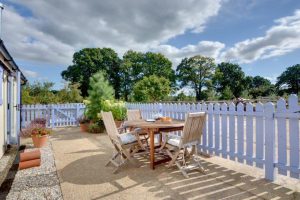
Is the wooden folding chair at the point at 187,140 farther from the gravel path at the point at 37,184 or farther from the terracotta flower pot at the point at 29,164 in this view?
the terracotta flower pot at the point at 29,164

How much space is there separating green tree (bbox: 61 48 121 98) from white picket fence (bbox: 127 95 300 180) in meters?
29.1

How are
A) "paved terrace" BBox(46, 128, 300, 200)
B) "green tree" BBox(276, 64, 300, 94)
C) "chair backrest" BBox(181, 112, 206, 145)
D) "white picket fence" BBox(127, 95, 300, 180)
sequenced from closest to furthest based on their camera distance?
1. "paved terrace" BBox(46, 128, 300, 200)
2. "white picket fence" BBox(127, 95, 300, 180)
3. "chair backrest" BBox(181, 112, 206, 145)
4. "green tree" BBox(276, 64, 300, 94)

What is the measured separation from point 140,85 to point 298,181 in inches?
799

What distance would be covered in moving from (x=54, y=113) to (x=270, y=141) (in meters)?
10.6

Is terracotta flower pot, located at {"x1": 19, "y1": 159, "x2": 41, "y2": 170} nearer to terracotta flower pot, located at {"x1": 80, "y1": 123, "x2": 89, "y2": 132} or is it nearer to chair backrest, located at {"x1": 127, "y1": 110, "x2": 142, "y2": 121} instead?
chair backrest, located at {"x1": 127, "y1": 110, "x2": 142, "y2": 121}

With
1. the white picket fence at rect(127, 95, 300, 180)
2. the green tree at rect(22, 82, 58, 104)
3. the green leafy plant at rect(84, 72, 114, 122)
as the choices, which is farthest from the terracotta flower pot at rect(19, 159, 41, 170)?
the green tree at rect(22, 82, 58, 104)

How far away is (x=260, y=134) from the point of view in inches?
146

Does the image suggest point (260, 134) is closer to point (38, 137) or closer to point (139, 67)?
point (38, 137)

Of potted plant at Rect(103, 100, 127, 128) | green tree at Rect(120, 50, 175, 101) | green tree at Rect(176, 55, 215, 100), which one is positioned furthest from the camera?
green tree at Rect(176, 55, 215, 100)

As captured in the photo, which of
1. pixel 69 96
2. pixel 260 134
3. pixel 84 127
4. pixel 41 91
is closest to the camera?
pixel 260 134

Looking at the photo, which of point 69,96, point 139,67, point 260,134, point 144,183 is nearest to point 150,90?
point 69,96

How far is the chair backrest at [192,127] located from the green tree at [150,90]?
16780 mm

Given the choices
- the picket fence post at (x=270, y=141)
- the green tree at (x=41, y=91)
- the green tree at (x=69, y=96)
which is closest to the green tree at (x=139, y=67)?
the green tree at (x=41, y=91)

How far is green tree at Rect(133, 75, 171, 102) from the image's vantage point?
21.8 m
